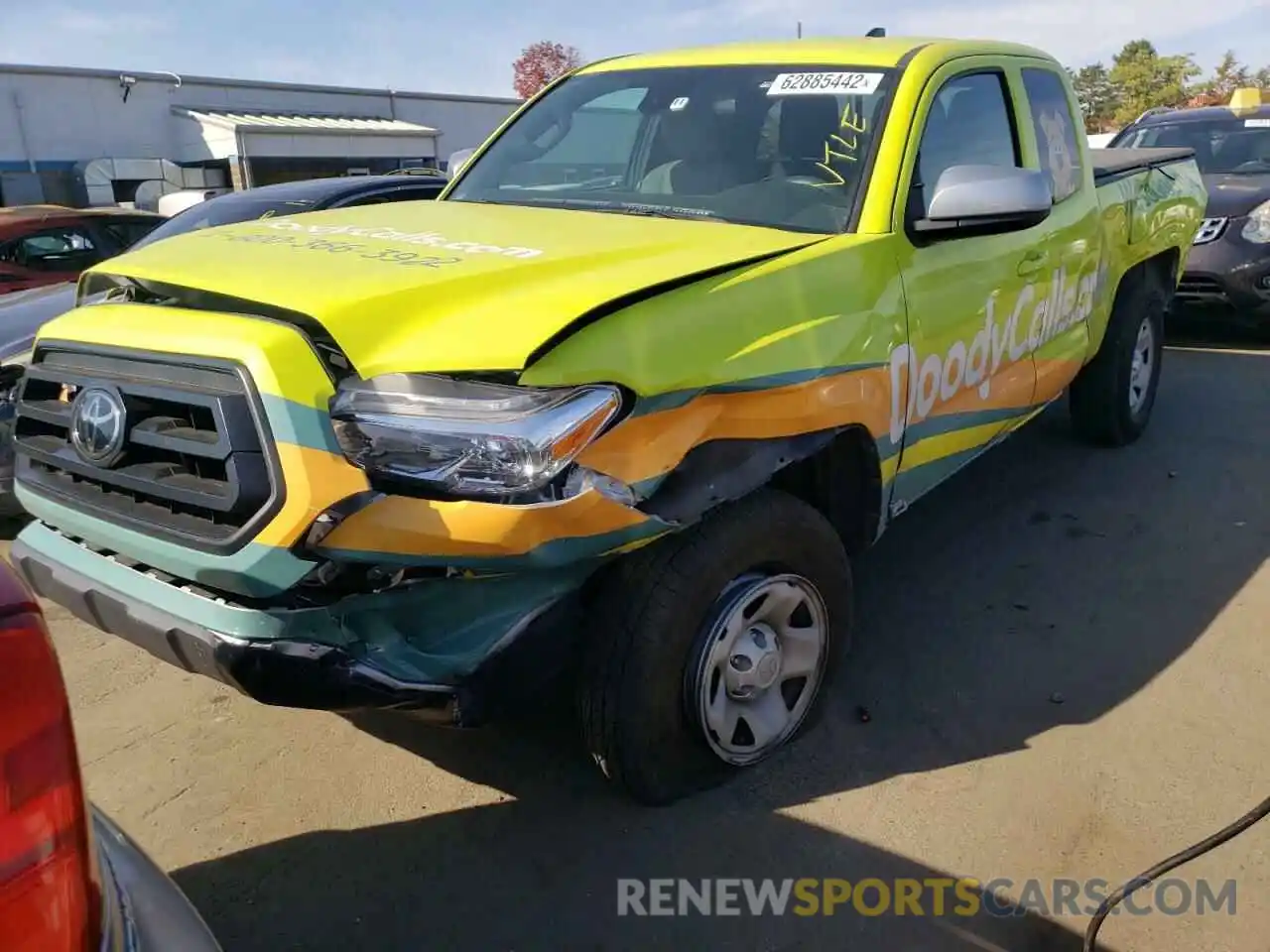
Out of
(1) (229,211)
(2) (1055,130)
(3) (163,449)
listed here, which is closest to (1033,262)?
(2) (1055,130)

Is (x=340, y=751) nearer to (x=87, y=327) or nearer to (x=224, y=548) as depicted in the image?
(x=224, y=548)

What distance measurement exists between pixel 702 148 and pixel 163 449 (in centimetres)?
199

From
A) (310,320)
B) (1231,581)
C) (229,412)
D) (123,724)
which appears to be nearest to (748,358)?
(310,320)

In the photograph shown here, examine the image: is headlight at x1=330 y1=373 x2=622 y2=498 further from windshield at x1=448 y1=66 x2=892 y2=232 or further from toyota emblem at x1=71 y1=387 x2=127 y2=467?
windshield at x1=448 y1=66 x2=892 y2=232

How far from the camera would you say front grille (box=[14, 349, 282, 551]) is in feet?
6.84

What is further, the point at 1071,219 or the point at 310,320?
the point at 1071,219

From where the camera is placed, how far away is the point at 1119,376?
520 centimetres

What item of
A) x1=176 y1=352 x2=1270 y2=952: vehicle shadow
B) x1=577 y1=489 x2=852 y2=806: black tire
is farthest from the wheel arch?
x1=176 y1=352 x2=1270 y2=952: vehicle shadow

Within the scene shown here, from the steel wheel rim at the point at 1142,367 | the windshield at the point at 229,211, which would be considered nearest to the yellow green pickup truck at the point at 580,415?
the steel wheel rim at the point at 1142,367

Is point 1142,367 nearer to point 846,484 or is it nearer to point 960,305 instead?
point 960,305

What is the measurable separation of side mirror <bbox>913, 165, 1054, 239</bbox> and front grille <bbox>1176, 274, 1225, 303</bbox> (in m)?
5.57

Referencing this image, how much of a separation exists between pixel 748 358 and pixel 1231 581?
2.66m

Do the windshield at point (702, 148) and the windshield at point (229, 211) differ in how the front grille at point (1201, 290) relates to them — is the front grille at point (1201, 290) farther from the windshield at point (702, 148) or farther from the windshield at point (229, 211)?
the windshield at point (229, 211)

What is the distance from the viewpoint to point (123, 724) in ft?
10.4
